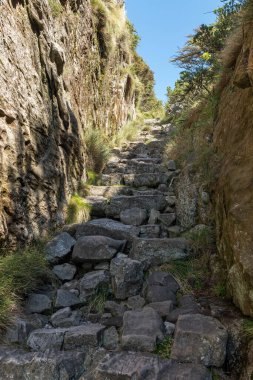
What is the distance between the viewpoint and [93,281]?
3.26 metres

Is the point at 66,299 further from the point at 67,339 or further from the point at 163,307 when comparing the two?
the point at 163,307

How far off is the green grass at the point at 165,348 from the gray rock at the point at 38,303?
3.94 ft

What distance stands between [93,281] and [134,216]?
65.2 inches

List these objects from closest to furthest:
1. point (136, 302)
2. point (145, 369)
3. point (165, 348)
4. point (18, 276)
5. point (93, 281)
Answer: point (145, 369), point (165, 348), point (136, 302), point (18, 276), point (93, 281)

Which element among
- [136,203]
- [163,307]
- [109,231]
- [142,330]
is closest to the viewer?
[142,330]

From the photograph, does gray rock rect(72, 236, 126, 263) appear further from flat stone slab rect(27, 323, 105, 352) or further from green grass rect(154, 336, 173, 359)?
green grass rect(154, 336, 173, 359)

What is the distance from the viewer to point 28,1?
14.2ft

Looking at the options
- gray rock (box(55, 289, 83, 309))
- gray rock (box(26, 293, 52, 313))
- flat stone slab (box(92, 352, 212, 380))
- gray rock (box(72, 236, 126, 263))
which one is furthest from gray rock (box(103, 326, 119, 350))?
gray rock (box(72, 236, 126, 263))

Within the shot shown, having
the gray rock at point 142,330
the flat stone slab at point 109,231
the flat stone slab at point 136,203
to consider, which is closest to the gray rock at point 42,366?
the gray rock at point 142,330

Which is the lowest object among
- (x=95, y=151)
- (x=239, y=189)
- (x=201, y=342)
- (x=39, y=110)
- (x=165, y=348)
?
(x=165, y=348)

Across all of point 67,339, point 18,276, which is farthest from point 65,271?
point 67,339

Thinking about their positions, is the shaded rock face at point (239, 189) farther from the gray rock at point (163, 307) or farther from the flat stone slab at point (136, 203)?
the flat stone slab at point (136, 203)

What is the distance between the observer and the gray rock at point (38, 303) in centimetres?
295

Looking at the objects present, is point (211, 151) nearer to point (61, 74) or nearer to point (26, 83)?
point (26, 83)
